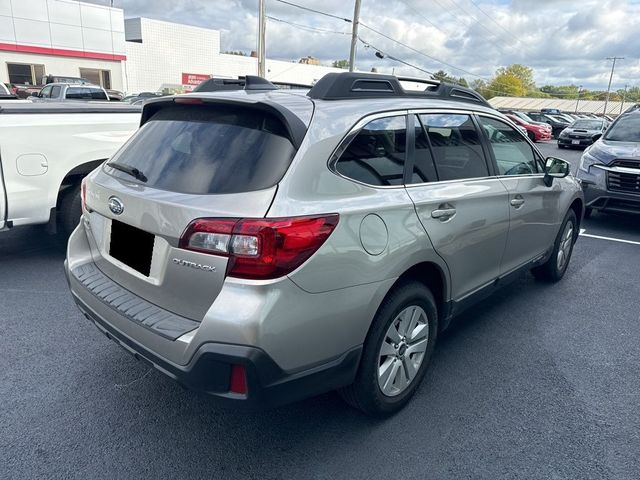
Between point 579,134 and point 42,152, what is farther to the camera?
point 579,134

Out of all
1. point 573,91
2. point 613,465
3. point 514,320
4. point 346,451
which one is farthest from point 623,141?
point 573,91

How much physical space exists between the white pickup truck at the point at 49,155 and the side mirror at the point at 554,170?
14.0 ft

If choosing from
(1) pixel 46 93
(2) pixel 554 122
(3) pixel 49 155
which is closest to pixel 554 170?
(3) pixel 49 155

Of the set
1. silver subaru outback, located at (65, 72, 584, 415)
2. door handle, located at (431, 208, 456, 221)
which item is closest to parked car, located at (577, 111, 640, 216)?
silver subaru outback, located at (65, 72, 584, 415)

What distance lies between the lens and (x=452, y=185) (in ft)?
10.2

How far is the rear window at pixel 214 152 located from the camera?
90.3 inches

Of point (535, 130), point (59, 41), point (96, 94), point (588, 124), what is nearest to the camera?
point (96, 94)

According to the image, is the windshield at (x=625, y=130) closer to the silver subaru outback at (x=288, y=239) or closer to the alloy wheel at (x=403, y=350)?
the silver subaru outback at (x=288, y=239)

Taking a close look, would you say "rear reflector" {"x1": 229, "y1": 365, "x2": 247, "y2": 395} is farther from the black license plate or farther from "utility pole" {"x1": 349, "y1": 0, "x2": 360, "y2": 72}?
"utility pole" {"x1": 349, "y1": 0, "x2": 360, "y2": 72}

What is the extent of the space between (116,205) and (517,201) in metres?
2.79

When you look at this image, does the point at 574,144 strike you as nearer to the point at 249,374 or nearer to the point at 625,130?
the point at 625,130

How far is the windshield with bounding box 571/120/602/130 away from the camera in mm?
23544

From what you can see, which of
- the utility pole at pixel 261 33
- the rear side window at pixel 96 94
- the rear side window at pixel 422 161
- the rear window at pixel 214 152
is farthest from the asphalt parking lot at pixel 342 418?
the utility pole at pixel 261 33

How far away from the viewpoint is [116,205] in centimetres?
262
